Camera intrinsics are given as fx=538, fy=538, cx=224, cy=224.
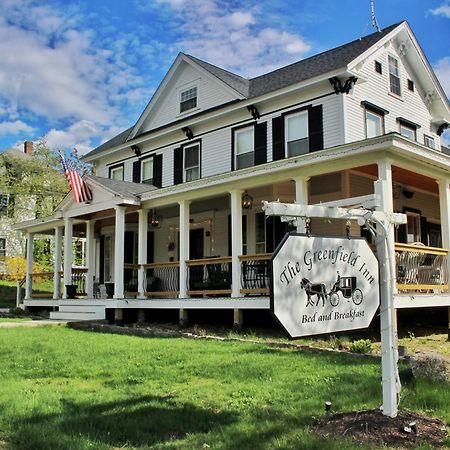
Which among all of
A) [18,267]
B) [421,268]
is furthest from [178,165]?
[18,267]

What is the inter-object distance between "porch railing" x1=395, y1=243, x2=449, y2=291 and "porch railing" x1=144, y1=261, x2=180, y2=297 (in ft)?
21.3

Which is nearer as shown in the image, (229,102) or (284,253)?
(284,253)

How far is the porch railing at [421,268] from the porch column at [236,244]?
371 cm

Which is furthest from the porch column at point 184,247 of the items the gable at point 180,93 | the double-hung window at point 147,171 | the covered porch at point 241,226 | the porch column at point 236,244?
the double-hung window at point 147,171

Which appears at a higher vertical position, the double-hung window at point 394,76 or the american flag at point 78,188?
the double-hung window at point 394,76

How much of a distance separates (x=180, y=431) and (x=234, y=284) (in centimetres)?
822

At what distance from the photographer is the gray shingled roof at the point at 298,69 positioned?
14939 millimetres

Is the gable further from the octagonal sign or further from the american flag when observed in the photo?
the octagonal sign

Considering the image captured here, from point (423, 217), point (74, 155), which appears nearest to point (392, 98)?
point (423, 217)

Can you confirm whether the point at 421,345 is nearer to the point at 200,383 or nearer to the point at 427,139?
the point at 200,383

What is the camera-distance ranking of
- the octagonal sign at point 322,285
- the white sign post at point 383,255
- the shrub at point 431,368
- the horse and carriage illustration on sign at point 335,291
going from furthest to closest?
the shrub at point 431,368 < the white sign post at point 383,255 < the horse and carriage illustration on sign at point 335,291 < the octagonal sign at point 322,285

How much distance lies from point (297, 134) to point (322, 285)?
37.7 ft

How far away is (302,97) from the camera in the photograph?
49.9ft

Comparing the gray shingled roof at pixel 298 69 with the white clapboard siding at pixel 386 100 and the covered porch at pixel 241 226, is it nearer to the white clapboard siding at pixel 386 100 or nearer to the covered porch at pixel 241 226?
the white clapboard siding at pixel 386 100
